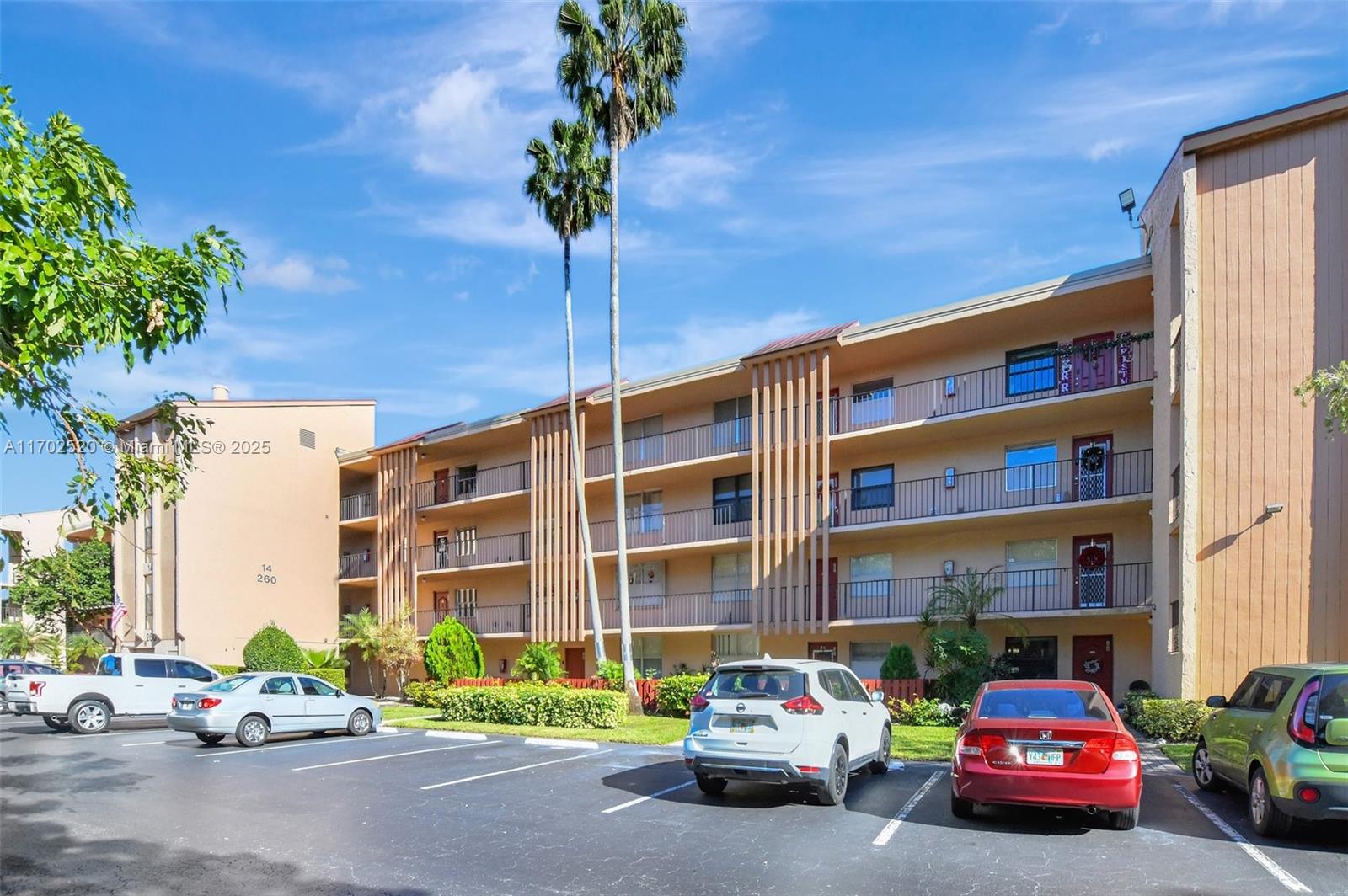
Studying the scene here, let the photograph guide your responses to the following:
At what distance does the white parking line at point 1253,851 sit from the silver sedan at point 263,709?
15.7m

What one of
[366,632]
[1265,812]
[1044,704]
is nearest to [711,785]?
[1044,704]

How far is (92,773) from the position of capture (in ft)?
49.0

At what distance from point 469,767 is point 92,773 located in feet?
18.3

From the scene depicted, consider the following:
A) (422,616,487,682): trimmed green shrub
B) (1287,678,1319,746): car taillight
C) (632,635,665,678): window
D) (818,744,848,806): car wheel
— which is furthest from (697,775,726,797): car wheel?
(422,616,487,682): trimmed green shrub

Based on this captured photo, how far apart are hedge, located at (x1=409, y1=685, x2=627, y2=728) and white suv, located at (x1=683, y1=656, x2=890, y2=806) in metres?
8.80

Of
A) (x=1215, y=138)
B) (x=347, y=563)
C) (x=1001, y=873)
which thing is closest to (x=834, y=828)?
(x=1001, y=873)

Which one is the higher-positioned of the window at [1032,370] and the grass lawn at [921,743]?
the window at [1032,370]

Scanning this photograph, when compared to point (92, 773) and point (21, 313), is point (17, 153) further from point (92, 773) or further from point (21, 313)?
point (92, 773)

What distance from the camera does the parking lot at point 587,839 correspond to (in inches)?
328

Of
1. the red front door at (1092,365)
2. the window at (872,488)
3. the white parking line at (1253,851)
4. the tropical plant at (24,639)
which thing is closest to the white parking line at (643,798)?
the white parking line at (1253,851)

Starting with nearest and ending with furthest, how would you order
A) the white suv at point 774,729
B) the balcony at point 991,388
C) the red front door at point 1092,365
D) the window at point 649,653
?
A: 1. the white suv at point 774,729
2. the balcony at point 991,388
3. the red front door at point 1092,365
4. the window at point 649,653

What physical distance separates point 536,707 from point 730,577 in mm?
9420

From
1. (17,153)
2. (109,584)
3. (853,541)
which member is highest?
(17,153)

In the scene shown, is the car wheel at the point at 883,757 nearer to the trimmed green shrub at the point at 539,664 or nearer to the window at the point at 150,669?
the trimmed green shrub at the point at 539,664
